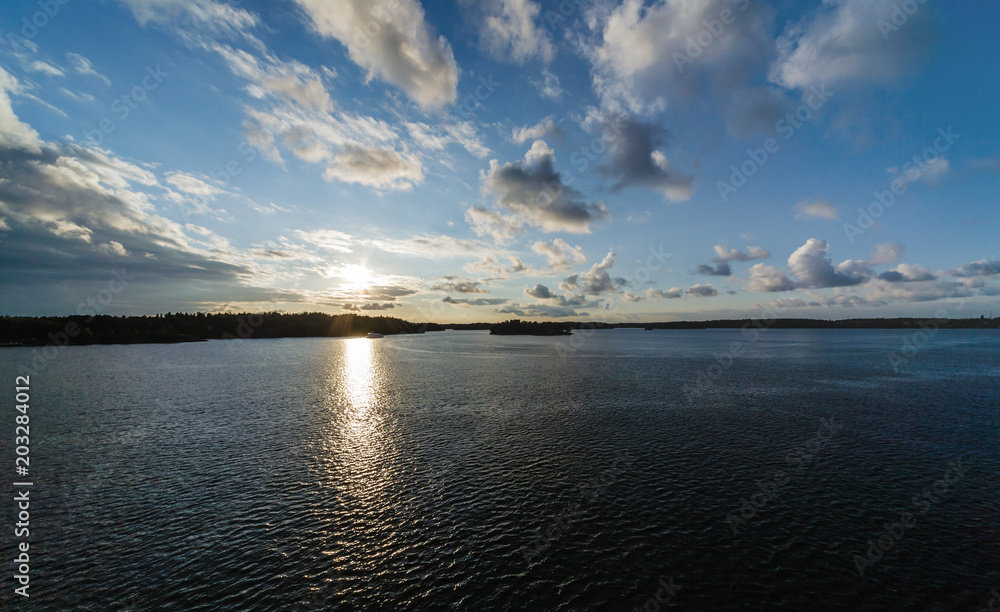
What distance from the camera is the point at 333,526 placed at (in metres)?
25.0

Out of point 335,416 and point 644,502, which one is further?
point 335,416

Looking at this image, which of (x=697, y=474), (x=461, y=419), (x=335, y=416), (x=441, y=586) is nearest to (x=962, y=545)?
(x=697, y=474)

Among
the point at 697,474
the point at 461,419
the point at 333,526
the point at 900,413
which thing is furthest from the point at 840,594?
the point at 900,413

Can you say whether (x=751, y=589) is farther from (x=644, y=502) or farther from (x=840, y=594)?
(x=644, y=502)

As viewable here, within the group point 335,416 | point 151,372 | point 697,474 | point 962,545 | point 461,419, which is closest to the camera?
point 962,545

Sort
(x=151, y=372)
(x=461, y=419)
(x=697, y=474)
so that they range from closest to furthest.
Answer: (x=697, y=474) → (x=461, y=419) → (x=151, y=372)

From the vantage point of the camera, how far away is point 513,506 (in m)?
27.5

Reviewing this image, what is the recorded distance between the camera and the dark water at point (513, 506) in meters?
19.1

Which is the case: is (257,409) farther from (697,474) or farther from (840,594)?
(840,594)

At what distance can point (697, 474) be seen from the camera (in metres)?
32.5

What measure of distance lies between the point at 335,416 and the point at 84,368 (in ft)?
336

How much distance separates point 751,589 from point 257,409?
63.8 meters

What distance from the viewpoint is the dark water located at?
19.1 m

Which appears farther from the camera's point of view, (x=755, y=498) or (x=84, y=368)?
(x=84, y=368)
